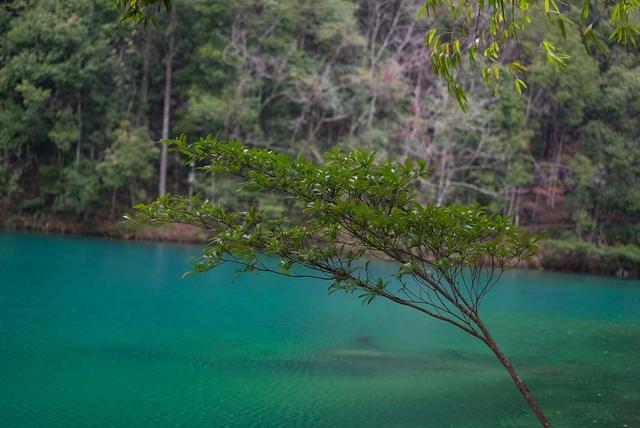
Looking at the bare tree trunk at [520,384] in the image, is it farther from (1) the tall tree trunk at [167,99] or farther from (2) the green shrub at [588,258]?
(1) the tall tree trunk at [167,99]

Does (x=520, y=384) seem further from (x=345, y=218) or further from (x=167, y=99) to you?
(x=167, y=99)

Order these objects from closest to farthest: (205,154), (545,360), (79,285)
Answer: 1. (205,154)
2. (545,360)
3. (79,285)

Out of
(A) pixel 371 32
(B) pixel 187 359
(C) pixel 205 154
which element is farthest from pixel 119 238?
(C) pixel 205 154

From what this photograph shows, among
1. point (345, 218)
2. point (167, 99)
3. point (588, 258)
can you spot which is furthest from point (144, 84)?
point (345, 218)

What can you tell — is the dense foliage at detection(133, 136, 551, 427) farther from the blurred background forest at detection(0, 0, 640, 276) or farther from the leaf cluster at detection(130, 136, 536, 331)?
the blurred background forest at detection(0, 0, 640, 276)

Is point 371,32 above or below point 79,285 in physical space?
above

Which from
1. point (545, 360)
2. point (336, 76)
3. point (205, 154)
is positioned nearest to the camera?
point (205, 154)

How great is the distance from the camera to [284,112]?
25.2 meters

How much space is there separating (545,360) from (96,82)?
1791 cm

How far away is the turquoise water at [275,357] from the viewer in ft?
22.0

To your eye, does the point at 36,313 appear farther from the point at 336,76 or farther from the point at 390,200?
the point at 336,76

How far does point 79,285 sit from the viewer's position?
13555 millimetres

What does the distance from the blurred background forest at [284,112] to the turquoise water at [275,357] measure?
7.54 meters

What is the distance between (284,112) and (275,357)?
17.2m
